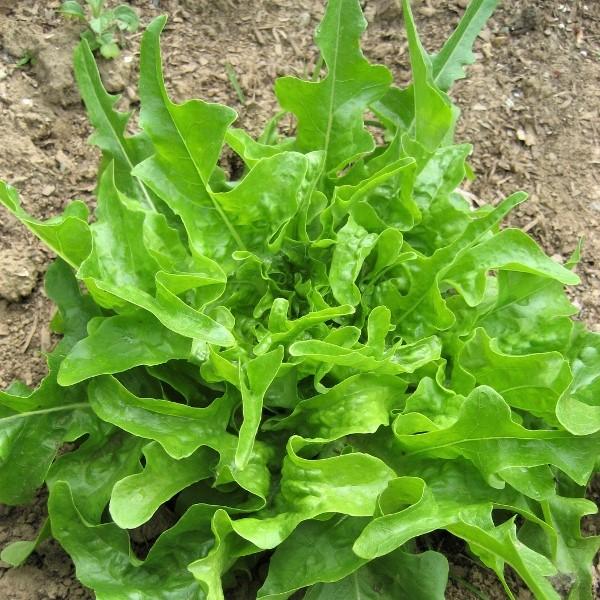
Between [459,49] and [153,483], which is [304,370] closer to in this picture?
[153,483]

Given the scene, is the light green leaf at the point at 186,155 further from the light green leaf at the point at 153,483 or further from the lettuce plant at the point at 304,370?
the light green leaf at the point at 153,483

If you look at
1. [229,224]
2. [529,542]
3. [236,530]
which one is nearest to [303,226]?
[229,224]

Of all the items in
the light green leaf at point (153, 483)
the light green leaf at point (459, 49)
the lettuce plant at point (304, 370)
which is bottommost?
the light green leaf at point (153, 483)

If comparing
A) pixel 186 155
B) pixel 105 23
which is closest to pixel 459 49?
pixel 186 155

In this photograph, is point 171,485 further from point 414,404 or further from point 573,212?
point 573,212

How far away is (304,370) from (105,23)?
4.73 feet

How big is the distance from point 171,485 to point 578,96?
2064 mm

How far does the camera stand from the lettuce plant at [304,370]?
5.44 ft

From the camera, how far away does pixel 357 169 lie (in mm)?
2150

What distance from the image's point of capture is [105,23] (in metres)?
2.50

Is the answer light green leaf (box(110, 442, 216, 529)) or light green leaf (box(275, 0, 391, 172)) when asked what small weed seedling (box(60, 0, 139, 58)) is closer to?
light green leaf (box(275, 0, 391, 172))

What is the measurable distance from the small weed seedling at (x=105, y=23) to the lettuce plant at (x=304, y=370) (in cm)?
59

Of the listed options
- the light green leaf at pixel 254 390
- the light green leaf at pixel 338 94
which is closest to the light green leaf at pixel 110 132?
the light green leaf at pixel 338 94

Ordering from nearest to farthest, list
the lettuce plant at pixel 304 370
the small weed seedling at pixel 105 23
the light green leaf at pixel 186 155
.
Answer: the lettuce plant at pixel 304 370 → the light green leaf at pixel 186 155 → the small weed seedling at pixel 105 23
